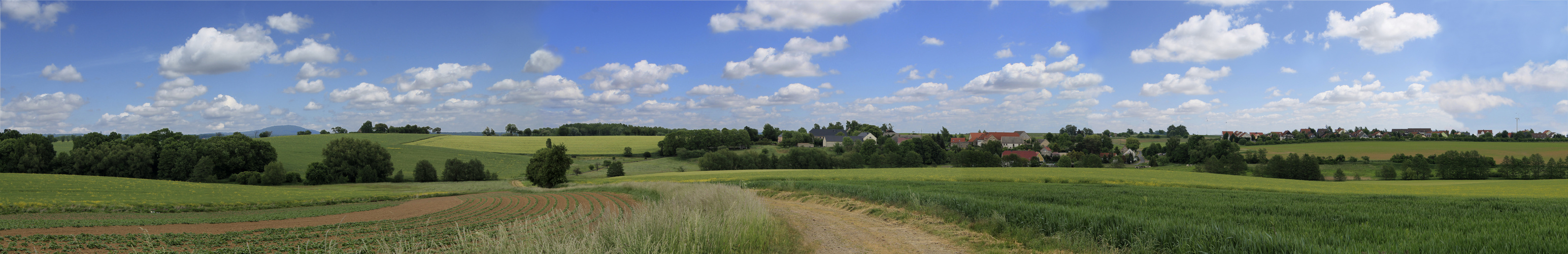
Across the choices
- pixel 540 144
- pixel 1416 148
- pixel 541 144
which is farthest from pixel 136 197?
pixel 1416 148

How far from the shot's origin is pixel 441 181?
62.3 meters

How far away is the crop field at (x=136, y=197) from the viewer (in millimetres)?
20516

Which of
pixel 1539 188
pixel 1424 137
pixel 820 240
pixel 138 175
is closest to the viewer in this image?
pixel 820 240

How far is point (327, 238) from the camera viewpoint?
1298cm

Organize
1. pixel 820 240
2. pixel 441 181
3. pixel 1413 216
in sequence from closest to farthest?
pixel 1413 216 → pixel 820 240 → pixel 441 181

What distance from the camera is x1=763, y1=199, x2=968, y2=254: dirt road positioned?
9258 mm

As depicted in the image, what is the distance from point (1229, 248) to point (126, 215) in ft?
91.0

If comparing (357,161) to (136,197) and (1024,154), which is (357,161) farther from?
(1024,154)

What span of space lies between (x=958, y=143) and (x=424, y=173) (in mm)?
97458

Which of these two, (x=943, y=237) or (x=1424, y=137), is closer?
(x=943, y=237)

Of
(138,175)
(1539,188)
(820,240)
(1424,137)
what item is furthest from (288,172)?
(1424,137)

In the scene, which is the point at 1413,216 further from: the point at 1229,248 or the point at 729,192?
the point at 729,192

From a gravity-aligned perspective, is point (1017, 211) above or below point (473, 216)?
above

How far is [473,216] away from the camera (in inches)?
757
